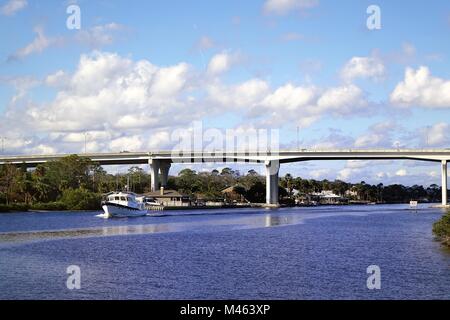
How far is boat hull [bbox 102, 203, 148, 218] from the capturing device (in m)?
105

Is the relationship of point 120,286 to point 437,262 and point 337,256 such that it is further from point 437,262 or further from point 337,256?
point 437,262

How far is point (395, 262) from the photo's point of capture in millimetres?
44031

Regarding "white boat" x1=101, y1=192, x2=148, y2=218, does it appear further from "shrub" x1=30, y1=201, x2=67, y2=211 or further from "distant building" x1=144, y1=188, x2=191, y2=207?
"distant building" x1=144, y1=188, x2=191, y2=207

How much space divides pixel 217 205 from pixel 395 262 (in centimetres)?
13678

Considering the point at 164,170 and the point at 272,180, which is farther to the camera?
the point at 164,170

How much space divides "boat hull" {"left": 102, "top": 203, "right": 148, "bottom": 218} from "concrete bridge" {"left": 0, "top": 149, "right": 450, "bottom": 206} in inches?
1843

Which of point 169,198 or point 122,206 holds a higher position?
point 122,206

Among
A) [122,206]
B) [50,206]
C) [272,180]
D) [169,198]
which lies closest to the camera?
[122,206]

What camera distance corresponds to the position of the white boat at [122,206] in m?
106

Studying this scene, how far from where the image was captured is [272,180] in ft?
564

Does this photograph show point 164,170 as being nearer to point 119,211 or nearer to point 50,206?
point 50,206

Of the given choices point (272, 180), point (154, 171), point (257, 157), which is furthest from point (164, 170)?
point (257, 157)
